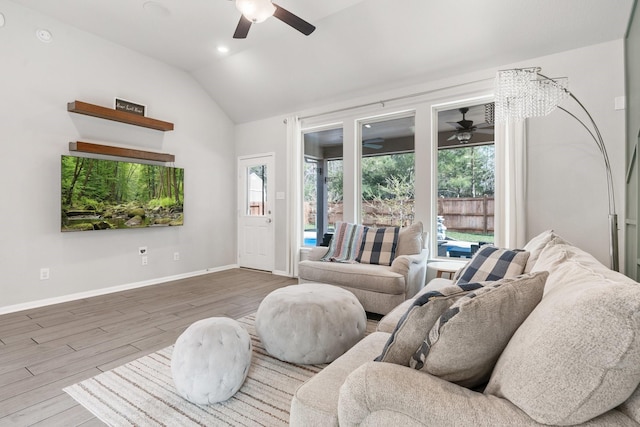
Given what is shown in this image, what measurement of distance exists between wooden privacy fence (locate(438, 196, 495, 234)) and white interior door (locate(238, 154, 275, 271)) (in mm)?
2756

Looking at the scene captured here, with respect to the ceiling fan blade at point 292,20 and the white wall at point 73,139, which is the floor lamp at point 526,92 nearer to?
the ceiling fan blade at point 292,20

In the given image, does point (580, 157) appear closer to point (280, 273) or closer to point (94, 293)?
point (280, 273)

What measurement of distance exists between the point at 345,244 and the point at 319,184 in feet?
5.02

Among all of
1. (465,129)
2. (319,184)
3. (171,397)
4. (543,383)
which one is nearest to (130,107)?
(319,184)

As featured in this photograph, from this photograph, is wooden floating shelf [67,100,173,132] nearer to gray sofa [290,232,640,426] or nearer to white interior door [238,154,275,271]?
white interior door [238,154,275,271]

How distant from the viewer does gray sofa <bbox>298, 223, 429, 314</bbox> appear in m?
3.07

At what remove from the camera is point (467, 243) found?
12.7ft

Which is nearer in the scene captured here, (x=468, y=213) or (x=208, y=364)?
(x=208, y=364)

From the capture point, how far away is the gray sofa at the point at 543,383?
0.66 metres

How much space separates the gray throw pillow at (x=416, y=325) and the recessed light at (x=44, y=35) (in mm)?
4875

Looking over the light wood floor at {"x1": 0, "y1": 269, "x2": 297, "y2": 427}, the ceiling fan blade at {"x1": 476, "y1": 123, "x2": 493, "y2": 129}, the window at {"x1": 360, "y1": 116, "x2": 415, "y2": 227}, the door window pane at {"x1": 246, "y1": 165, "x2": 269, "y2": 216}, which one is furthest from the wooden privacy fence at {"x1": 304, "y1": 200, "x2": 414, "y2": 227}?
the light wood floor at {"x1": 0, "y1": 269, "x2": 297, "y2": 427}

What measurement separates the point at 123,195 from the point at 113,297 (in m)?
1.31

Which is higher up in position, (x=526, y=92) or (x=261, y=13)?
(x=261, y=13)

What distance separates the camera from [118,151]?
409 centimetres
